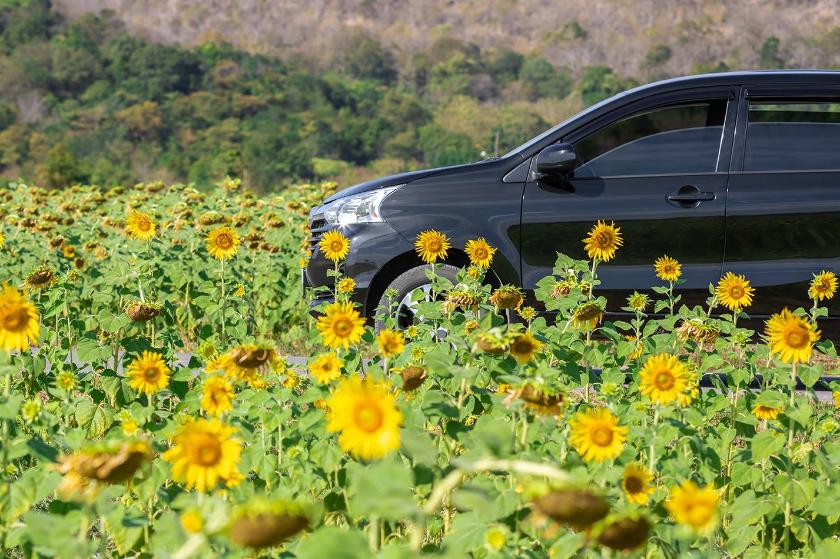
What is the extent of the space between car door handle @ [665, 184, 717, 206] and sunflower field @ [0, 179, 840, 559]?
4.44ft

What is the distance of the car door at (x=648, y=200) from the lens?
5902 millimetres

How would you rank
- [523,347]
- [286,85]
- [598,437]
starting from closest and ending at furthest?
[598,437] → [523,347] → [286,85]

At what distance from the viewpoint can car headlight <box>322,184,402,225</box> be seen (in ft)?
20.7

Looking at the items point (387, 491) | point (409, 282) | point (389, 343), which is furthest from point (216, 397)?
point (409, 282)

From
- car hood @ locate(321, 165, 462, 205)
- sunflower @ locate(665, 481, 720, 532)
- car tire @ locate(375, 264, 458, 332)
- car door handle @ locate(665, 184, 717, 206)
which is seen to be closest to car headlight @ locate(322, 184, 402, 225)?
car hood @ locate(321, 165, 462, 205)

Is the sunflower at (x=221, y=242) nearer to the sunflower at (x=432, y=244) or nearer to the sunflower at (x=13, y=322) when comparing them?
the sunflower at (x=432, y=244)

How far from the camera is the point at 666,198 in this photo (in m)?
5.93

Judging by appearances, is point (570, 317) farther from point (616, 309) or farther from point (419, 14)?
point (419, 14)

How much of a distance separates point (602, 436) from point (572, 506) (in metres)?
0.81

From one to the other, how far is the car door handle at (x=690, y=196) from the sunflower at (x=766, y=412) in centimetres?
255

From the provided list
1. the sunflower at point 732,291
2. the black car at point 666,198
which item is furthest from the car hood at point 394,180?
the sunflower at point 732,291

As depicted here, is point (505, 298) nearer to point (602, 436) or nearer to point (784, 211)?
point (602, 436)

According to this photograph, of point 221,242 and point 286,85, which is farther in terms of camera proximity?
point 286,85

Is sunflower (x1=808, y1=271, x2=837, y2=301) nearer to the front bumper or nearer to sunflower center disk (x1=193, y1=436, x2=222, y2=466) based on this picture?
the front bumper
